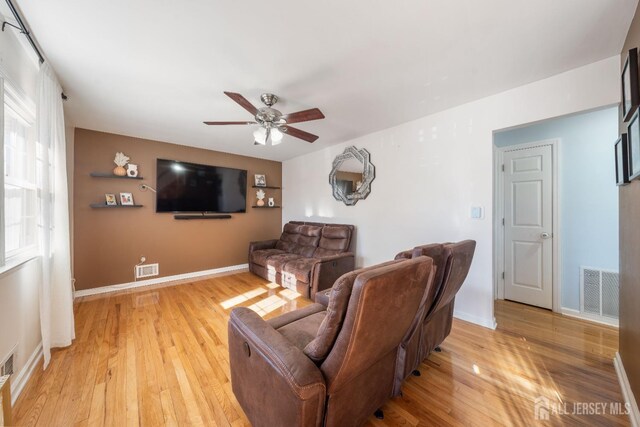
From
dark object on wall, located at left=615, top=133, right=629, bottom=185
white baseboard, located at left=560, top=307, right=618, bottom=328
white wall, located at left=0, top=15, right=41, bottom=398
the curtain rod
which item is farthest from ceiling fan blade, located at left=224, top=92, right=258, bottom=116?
white baseboard, located at left=560, top=307, right=618, bottom=328

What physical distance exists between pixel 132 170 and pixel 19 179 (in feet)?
6.45

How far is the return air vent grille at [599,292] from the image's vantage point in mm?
2408

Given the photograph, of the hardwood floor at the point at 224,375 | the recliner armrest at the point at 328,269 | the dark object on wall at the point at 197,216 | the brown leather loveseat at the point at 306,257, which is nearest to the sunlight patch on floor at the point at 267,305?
A: the hardwood floor at the point at 224,375

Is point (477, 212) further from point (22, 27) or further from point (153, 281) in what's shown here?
point (153, 281)

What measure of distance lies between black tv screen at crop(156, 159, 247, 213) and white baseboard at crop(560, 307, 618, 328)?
16.2ft

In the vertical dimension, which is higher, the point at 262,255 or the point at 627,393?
the point at 262,255

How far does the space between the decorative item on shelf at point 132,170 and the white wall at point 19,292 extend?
72.6 inches

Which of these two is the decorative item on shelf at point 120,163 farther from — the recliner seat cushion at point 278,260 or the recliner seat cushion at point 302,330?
the recliner seat cushion at point 302,330

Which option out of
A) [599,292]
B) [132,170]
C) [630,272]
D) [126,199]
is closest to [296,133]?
[630,272]

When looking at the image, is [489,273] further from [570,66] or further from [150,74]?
[150,74]

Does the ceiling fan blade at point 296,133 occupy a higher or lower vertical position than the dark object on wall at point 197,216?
higher

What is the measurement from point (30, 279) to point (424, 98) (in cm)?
374

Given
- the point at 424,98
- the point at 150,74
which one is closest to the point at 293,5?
the point at 150,74

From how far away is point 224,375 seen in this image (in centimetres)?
173
